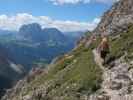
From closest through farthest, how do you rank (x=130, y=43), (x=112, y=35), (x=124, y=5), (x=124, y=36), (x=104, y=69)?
(x=104, y=69)
(x=130, y=43)
(x=124, y=36)
(x=112, y=35)
(x=124, y=5)

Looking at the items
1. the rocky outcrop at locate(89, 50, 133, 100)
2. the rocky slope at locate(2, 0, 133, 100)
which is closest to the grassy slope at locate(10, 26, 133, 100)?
the rocky slope at locate(2, 0, 133, 100)

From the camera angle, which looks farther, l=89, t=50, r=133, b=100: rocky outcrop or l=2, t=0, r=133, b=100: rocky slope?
l=2, t=0, r=133, b=100: rocky slope

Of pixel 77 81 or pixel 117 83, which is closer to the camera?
pixel 117 83

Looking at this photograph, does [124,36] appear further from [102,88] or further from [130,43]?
[102,88]

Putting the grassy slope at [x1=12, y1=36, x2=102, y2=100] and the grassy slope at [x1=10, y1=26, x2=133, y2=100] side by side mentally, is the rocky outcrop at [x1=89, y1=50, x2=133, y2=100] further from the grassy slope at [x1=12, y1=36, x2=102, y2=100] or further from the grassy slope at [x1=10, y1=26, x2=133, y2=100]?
the grassy slope at [x1=12, y1=36, x2=102, y2=100]

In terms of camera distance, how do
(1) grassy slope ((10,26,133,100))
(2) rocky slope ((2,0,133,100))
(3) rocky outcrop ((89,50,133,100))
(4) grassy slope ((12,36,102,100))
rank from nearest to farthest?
(3) rocky outcrop ((89,50,133,100))
(2) rocky slope ((2,0,133,100))
(4) grassy slope ((12,36,102,100))
(1) grassy slope ((10,26,133,100))

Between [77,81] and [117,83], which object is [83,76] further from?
[117,83]

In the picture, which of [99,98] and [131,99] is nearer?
[131,99]

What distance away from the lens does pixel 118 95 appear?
139ft

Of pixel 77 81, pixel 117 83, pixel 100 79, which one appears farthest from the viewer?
pixel 77 81

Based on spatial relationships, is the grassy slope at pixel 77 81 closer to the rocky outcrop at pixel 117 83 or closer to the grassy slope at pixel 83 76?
the grassy slope at pixel 83 76

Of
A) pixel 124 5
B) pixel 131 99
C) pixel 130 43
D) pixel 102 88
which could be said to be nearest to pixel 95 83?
pixel 102 88

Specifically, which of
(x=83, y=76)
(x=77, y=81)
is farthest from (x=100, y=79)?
(x=83, y=76)

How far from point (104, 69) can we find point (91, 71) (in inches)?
85.8
